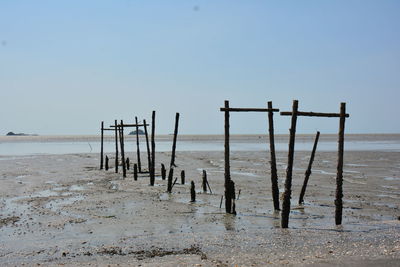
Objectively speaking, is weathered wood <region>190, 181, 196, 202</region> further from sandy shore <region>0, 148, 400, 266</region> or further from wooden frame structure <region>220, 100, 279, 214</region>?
wooden frame structure <region>220, 100, 279, 214</region>

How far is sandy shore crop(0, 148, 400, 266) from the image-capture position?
29.1 ft

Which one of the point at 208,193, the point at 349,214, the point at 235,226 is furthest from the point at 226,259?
the point at 208,193

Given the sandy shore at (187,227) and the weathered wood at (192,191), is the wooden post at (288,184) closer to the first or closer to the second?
the sandy shore at (187,227)

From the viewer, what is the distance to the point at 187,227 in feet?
39.4

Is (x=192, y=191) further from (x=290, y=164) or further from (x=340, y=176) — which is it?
(x=340, y=176)

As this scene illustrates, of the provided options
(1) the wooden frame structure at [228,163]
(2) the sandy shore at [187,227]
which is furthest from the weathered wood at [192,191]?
(1) the wooden frame structure at [228,163]

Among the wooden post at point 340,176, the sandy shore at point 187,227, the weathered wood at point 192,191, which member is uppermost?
the wooden post at point 340,176

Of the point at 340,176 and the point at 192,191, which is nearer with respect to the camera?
the point at 340,176

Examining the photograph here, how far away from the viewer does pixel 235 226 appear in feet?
39.4

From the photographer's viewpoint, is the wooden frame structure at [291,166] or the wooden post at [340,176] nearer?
the wooden frame structure at [291,166]

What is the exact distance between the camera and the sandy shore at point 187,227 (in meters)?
8.88

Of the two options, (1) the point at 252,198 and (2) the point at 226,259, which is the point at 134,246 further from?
(1) the point at 252,198

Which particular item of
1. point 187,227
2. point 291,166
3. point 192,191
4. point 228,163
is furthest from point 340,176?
point 192,191

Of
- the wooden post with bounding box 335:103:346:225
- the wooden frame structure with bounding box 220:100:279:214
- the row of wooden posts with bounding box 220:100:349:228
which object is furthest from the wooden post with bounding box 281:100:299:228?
the wooden frame structure with bounding box 220:100:279:214
